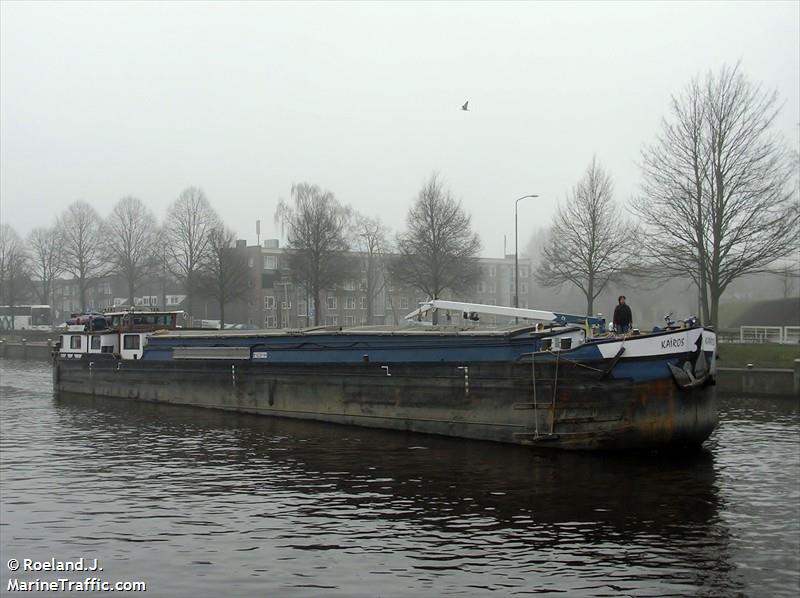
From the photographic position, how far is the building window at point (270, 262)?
10012 centimetres

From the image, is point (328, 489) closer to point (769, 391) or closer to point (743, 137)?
point (769, 391)

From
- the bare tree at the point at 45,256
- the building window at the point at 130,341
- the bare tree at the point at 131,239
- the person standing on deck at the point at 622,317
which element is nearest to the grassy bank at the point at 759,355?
the person standing on deck at the point at 622,317

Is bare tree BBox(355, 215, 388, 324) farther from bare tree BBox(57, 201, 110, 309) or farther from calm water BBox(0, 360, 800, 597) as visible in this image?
calm water BBox(0, 360, 800, 597)

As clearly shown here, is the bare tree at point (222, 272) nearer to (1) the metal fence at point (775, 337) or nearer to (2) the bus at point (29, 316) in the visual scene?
(1) the metal fence at point (775, 337)

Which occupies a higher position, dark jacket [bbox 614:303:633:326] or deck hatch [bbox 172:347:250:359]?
dark jacket [bbox 614:303:633:326]

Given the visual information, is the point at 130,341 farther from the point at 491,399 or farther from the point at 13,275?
the point at 13,275

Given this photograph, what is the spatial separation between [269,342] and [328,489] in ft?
44.5

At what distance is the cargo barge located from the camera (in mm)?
21047

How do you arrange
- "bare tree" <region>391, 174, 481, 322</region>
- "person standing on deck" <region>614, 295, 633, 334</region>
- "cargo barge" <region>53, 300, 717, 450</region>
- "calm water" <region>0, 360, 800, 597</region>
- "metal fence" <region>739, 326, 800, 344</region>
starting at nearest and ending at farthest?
"calm water" <region>0, 360, 800, 597</region> < "cargo barge" <region>53, 300, 717, 450</region> < "person standing on deck" <region>614, 295, 633, 334</region> < "metal fence" <region>739, 326, 800, 344</region> < "bare tree" <region>391, 174, 481, 322</region>

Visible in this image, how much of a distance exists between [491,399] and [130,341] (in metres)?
22.1

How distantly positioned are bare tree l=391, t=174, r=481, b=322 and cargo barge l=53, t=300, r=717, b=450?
2244 centimetres

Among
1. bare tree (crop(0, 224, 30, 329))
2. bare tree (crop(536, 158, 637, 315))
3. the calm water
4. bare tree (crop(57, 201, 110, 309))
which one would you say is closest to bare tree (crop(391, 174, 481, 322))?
bare tree (crop(536, 158, 637, 315))

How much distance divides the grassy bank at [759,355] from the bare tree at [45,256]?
74.9m

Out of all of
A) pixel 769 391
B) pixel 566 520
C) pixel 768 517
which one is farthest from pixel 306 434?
pixel 769 391
